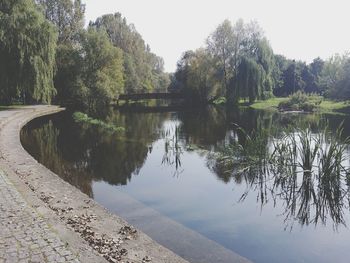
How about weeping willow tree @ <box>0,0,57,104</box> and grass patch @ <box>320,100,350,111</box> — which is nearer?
weeping willow tree @ <box>0,0,57,104</box>

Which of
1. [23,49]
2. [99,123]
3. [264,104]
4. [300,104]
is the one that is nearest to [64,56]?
[23,49]

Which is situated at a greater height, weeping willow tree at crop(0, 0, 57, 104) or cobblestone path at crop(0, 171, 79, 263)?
weeping willow tree at crop(0, 0, 57, 104)

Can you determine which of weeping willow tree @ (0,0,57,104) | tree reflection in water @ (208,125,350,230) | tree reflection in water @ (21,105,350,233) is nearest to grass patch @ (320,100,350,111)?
tree reflection in water @ (21,105,350,233)

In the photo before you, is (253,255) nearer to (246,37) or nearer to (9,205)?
(9,205)

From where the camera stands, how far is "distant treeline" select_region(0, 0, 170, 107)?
29.6 m

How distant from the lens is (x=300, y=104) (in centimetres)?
4406

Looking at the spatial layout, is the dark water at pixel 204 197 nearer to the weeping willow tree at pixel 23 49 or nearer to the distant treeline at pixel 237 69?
the weeping willow tree at pixel 23 49

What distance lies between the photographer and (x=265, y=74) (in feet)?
160

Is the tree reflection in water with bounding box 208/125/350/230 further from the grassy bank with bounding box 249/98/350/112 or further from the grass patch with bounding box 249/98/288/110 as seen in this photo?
the grass patch with bounding box 249/98/288/110

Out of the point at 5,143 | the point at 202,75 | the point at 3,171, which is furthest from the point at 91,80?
the point at 3,171

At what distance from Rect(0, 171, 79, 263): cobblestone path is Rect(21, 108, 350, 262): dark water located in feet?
7.89

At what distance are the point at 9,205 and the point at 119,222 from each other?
2325mm

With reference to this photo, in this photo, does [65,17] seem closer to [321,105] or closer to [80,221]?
[321,105]

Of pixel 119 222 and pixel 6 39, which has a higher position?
pixel 6 39
